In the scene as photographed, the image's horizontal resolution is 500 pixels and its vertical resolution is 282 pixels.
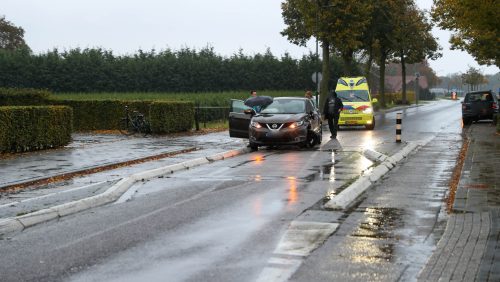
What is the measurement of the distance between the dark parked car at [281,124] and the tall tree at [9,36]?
73833 mm

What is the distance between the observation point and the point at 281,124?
19453 mm

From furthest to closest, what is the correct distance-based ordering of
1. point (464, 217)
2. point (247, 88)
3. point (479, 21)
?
point (247, 88) < point (479, 21) < point (464, 217)

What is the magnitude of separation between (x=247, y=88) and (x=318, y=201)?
220 feet

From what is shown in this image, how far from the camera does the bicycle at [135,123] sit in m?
25.8

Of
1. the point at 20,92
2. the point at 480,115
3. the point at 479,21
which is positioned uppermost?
the point at 479,21

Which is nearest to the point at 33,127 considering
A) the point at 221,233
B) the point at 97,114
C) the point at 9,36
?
the point at 97,114

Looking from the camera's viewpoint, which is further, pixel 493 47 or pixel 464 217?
pixel 493 47

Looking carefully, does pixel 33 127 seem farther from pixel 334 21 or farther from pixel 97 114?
pixel 334 21

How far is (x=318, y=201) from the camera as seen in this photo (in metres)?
9.96

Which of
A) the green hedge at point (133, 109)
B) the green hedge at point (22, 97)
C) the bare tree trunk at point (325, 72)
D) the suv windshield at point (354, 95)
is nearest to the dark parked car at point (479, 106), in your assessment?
the suv windshield at point (354, 95)

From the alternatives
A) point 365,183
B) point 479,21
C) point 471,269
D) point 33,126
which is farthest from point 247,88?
point 471,269

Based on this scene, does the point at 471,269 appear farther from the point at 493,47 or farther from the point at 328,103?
the point at 493,47

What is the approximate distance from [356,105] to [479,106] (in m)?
8.58

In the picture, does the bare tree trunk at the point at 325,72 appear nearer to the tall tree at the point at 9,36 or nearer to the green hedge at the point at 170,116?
the green hedge at the point at 170,116
